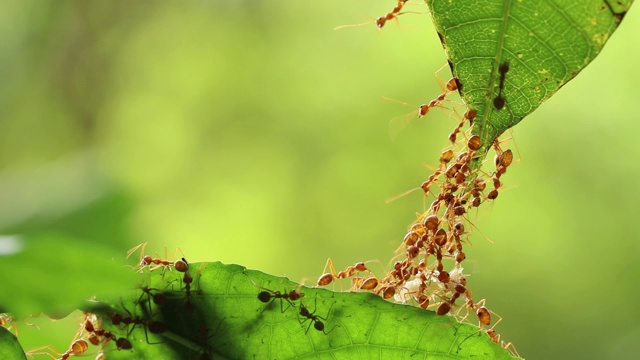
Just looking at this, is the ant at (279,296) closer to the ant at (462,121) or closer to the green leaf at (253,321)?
the green leaf at (253,321)

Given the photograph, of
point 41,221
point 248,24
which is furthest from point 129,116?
point 41,221

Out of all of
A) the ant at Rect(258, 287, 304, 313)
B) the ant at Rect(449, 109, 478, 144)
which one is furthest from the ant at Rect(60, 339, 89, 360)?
the ant at Rect(449, 109, 478, 144)

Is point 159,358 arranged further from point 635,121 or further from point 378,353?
point 635,121

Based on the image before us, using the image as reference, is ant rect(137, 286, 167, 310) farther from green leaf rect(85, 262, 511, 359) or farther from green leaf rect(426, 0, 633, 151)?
green leaf rect(426, 0, 633, 151)

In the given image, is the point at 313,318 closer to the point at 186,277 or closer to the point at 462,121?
the point at 186,277

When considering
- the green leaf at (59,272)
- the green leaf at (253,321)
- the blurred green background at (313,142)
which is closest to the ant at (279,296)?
the green leaf at (253,321)

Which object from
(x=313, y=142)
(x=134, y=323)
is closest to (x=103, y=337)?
(x=134, y=323)
